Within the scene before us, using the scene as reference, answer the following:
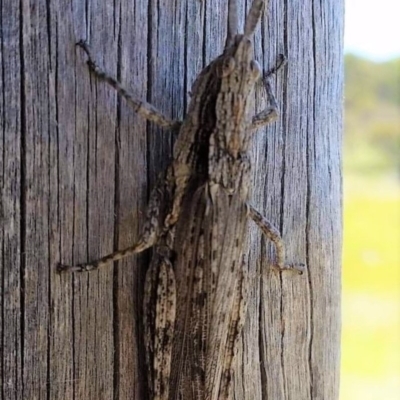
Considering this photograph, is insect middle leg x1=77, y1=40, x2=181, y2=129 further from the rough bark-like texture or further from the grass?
the grass

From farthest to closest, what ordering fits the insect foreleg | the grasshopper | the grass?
the grass → the insect foreleg → the grasshopper

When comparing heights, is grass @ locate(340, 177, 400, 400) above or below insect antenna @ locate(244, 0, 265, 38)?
below

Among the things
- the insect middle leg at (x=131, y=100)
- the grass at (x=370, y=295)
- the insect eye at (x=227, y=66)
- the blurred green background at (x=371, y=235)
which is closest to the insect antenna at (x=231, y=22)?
the insect eye at (x=227, y=66)

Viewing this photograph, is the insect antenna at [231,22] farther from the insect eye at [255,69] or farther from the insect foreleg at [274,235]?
the insect foreleg at [274,235]

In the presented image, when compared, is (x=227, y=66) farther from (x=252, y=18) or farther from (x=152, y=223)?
(x=152, y=223)

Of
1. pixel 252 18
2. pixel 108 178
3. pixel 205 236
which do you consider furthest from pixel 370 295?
pixel 108 178

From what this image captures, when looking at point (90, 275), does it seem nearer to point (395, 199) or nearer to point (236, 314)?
point (236, 314)

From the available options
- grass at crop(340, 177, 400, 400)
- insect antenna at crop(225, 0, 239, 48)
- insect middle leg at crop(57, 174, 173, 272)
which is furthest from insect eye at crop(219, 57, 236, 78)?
grass at crop(340, 177, 400, 400)
